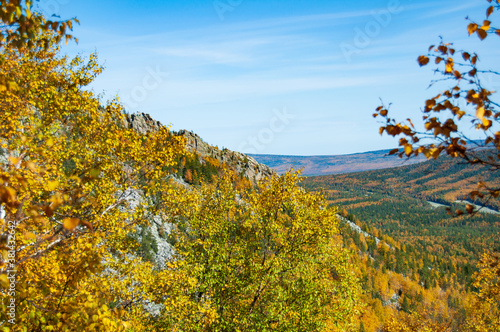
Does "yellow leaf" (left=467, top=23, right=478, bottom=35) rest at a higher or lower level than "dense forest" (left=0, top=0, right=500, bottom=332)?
higher

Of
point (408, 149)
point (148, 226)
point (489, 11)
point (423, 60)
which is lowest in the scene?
point (148, 226)

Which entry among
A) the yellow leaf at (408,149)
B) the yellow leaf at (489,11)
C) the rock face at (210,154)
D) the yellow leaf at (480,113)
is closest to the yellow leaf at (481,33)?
the yellow leaf at (489,11)

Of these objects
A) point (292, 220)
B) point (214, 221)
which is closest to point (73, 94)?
point (214, 221)

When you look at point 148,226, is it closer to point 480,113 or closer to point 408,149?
point 408,149

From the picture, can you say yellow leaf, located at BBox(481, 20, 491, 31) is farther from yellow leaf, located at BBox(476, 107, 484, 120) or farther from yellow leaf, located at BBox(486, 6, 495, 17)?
yellow leaf, located at BBox(476, 107, 484, 120)

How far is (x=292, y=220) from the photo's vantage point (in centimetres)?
1662

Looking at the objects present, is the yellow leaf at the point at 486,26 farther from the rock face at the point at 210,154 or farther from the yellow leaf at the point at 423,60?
the rock face at the point at 210,154

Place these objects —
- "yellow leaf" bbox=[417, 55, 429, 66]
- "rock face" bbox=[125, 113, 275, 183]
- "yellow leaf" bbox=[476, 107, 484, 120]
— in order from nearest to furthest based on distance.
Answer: "yellow leaf" bbox=[476, 107, 484, 120] < "yellow leaf" bbox=[417, 55, 429, 66] < "rock face" bbox=[125, 113, 275, 183]

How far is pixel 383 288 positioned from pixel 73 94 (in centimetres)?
15313

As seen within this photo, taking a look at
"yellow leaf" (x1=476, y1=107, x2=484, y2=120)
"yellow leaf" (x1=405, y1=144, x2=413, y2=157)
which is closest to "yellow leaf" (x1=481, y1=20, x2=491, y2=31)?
"yellow leaf" (x1=476, y1=107, x2=484, y2=120)

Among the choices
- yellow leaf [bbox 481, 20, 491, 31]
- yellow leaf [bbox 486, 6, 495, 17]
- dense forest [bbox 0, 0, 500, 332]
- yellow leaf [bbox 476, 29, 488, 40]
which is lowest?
dense forest [bbox 0, 0, 500, 332]

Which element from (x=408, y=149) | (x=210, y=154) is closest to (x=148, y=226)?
(x=408, y=149)

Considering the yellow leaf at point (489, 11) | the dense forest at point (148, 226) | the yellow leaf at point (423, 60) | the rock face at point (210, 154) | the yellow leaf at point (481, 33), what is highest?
the rock face at point (210, 154)

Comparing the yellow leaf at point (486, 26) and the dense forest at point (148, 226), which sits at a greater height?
the yellow leaf at point (486, 26)
